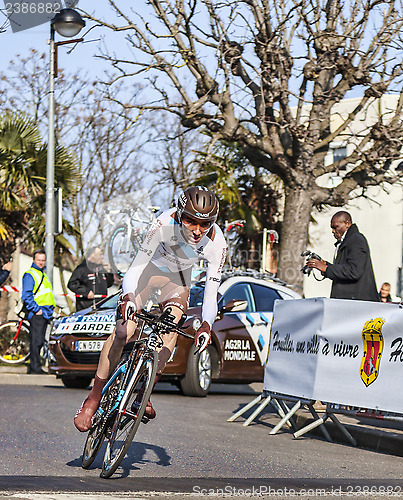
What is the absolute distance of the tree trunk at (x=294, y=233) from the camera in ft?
60.7

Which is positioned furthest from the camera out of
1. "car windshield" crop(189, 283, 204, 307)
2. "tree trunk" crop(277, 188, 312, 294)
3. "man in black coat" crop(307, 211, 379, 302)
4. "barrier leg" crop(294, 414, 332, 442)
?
"tree trunk" crop(277, 188, 312, 294)

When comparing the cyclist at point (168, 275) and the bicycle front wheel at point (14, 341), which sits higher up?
the cyclist at point (168, 275)

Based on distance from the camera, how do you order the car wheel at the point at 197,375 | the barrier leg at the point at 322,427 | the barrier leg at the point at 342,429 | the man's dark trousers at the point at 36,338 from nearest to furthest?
the barrier leg at the point at 342,429
the barrier leg at the point at 322,427
the car wheel at the point at 197,375
the man's dark trousers at the point at 36,338

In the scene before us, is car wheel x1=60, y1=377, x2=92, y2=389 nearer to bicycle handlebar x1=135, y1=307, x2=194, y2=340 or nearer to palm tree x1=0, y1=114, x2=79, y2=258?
palm tree x1=0, y1=114, x2=79, y2=258

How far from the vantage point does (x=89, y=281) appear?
1650 centimetres

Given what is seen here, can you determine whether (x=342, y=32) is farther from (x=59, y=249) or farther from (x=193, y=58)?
(x=59, y=249)

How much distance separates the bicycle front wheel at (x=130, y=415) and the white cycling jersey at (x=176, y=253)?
1.71 feet

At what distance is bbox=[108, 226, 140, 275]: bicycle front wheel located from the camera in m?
17.9

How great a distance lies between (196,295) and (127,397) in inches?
301

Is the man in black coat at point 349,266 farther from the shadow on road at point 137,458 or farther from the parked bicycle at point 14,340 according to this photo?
the parked bicycle at point 14,340

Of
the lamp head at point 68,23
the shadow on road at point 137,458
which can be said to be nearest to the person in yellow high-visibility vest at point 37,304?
the lamp head at point 68,23

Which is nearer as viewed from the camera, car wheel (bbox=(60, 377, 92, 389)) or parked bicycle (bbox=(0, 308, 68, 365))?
car wheel (bbox=(60, 377, 92, 389))

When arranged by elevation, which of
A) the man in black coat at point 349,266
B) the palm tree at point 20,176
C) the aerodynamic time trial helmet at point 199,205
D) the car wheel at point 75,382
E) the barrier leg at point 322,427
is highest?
the palm tree at point 20,176

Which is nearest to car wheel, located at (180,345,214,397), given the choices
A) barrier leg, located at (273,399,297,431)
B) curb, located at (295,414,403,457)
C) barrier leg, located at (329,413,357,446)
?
barrier leg, located at (273,399,297,431)
